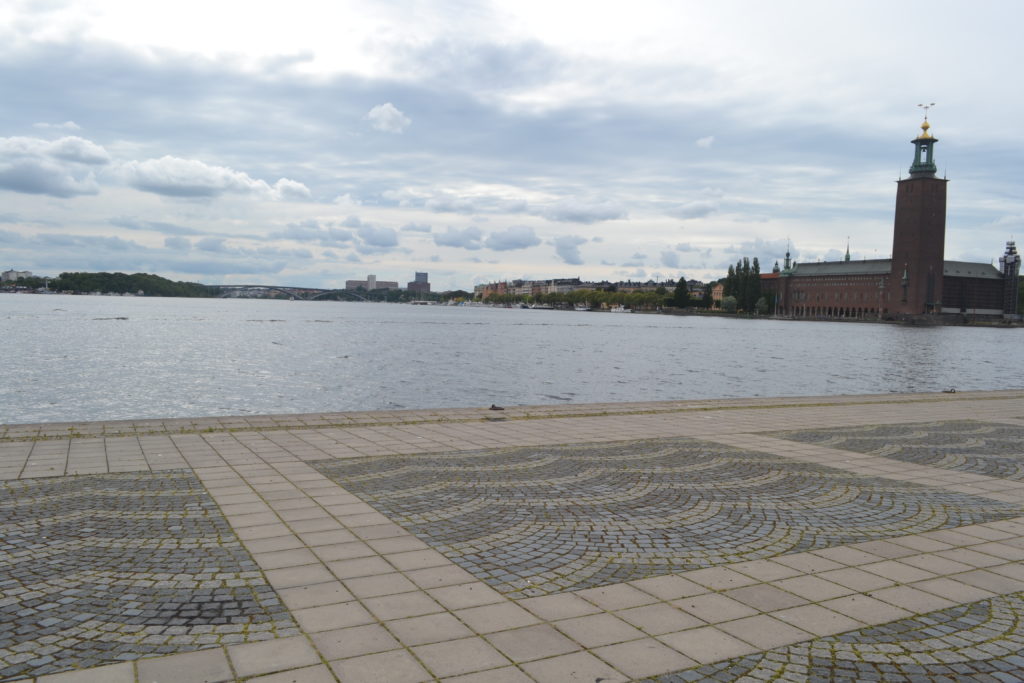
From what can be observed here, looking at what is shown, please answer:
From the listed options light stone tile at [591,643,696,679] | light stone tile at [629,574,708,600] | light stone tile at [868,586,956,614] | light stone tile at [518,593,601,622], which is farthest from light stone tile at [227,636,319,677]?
light stone tile at [868,586,956,614]

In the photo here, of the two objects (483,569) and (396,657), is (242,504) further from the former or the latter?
(396,657)

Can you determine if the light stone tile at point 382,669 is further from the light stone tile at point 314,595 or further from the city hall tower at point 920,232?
the city hall tower at point 920,232

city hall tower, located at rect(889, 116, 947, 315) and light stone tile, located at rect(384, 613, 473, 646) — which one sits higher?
city hall tower, located at rect(889, 116, 947, 315)

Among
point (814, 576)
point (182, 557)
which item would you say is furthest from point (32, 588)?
point (814, 576)

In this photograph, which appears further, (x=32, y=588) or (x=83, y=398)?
(x=83, y=398)

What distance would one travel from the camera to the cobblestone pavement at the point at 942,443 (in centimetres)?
1102

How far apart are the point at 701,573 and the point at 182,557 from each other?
13.1 ft

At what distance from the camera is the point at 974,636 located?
4.95 metres

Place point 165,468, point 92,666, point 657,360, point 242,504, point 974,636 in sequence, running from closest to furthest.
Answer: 1. point 92,666
2. point 974,636
3. point 242,504
4. point 165,468
5. point 657,360

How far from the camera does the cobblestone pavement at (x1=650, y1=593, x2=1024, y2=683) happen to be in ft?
14.3

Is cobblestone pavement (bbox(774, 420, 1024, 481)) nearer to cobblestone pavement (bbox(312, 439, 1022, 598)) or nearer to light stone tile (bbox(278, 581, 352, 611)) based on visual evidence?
cobblestone pavement (bbox(312, 439, 1022, 598))

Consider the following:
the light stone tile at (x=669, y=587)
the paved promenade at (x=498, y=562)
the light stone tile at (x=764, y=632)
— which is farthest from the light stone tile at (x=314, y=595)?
the light stone tile at (x=764, y=632)

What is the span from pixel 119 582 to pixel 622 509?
4.53 metres

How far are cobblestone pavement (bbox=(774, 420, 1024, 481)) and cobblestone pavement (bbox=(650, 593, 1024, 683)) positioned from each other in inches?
240
